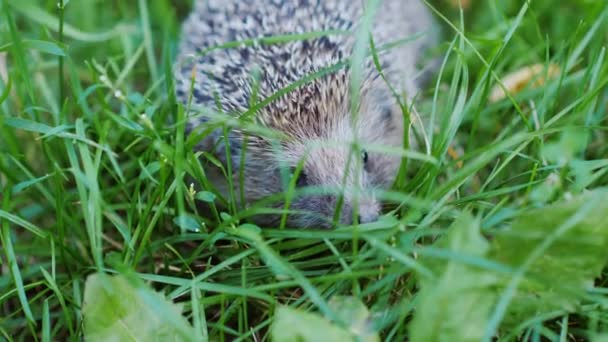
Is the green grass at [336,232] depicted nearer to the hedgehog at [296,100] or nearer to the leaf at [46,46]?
the leaf at [46,46]

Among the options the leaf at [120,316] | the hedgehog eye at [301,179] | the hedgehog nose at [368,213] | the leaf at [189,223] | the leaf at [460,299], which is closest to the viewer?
the leaf at [460,299]

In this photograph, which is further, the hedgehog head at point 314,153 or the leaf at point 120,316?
the hedgehog head at point 314,153

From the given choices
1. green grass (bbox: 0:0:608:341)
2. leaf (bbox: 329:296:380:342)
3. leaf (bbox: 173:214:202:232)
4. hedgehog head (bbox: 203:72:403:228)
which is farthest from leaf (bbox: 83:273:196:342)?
hedgehog head (bbox: 203:72:403:228)

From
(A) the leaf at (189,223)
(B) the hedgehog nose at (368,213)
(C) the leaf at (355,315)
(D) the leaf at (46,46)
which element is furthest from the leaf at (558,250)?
(D) the leaf at (46,46)

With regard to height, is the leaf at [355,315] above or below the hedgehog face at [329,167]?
below

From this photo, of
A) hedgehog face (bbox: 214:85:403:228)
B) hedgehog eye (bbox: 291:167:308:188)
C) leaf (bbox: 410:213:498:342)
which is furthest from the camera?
hedgehog eye (bbox: 291:167:308:188)

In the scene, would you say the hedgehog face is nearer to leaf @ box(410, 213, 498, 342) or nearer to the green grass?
the green grass

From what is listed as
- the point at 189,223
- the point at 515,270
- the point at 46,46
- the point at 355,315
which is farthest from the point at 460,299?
the point at 46,46

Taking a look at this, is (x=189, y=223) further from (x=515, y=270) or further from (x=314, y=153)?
(x=515, y=270)
